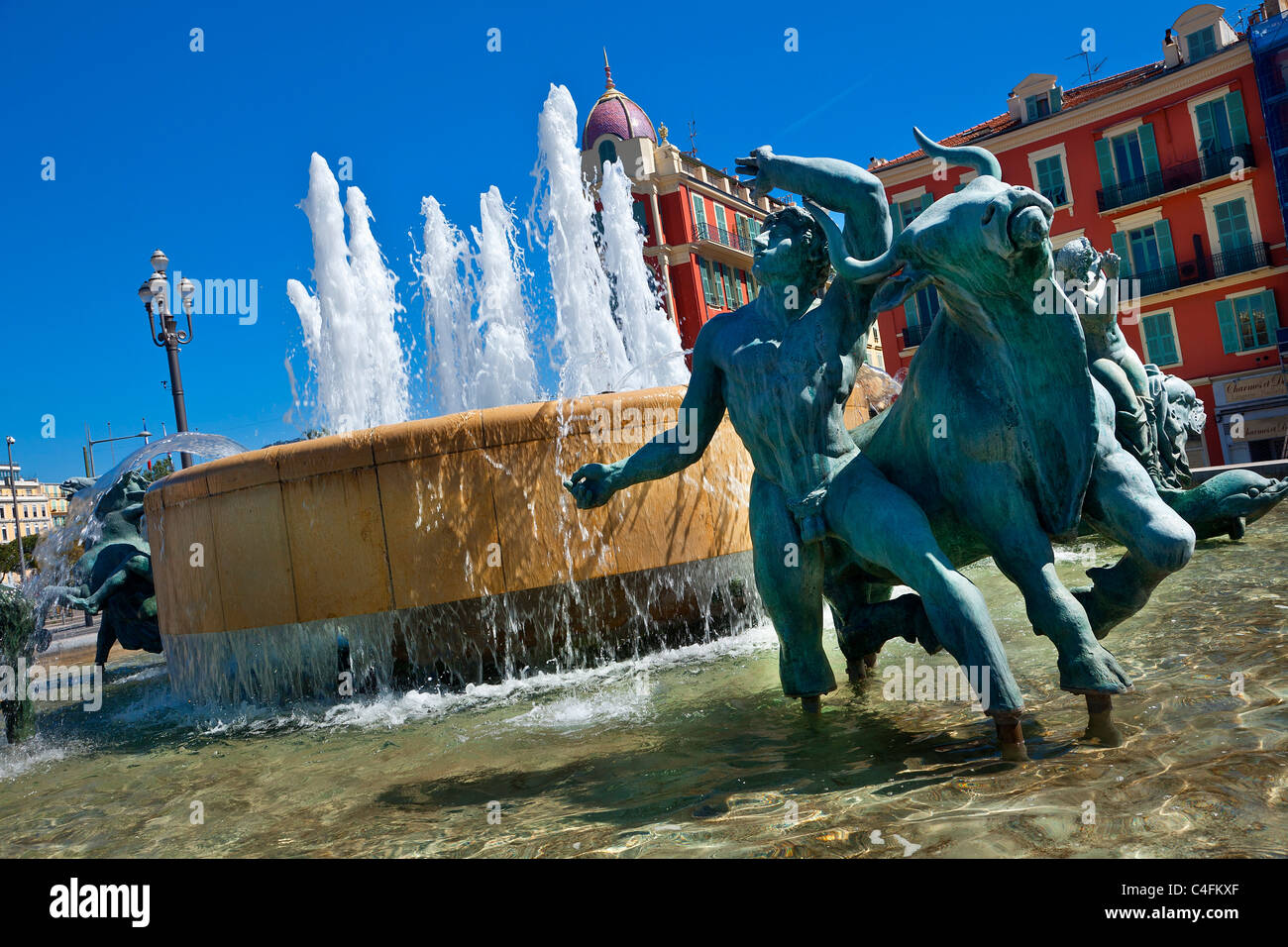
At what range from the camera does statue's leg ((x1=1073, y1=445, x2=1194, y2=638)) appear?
2.75 m

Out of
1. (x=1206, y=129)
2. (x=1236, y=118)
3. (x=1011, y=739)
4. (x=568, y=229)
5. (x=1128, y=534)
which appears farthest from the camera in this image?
(x=1206, y=129)

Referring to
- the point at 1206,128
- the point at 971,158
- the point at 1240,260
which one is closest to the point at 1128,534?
the point at 971,158

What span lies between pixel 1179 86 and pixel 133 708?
100 feet

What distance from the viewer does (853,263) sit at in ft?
10.1

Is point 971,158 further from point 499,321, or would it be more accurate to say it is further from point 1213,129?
point 1213,129

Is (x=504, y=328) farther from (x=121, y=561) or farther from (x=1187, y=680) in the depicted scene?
(x=1187, y=680)

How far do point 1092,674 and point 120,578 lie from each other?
333 inches

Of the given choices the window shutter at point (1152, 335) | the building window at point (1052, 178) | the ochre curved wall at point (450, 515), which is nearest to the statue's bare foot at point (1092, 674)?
the ochre curved wall at point (450, 515)

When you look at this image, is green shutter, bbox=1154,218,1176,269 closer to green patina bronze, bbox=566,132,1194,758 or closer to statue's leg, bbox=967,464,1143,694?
green patina bronze, bbox=566,132,1194,758

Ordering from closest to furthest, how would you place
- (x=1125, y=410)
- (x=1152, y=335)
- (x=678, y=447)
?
1. (x=678, y=447)
2. (x=1125, y=410)
3. (x=1152, y=335)

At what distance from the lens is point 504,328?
17562mm

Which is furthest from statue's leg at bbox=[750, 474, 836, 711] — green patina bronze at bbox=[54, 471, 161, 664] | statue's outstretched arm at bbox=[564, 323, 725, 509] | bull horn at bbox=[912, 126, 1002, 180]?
green patina bronze at bbox=[54, 471, 161, 664]

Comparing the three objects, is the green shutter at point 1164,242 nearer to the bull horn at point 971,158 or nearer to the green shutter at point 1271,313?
the green shutter at point 1271,313
